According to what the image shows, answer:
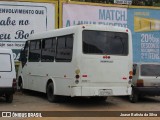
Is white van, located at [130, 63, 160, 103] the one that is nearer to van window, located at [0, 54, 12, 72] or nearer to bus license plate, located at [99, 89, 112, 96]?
bus license plate, located at [99, 89, 112, 96]

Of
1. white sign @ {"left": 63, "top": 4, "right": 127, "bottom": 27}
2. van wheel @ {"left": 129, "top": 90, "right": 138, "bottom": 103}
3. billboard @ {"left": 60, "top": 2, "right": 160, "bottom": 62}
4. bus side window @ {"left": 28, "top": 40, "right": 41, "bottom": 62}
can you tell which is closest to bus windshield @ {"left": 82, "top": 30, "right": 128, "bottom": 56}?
van wheel @ {"left": 129, "top": 90, "right": 138, "bottom": 103}

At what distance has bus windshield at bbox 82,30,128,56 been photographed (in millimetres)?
15922

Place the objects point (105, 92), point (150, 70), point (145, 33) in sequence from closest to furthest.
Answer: point (105, 92), point (150, 70), point (145, 33)

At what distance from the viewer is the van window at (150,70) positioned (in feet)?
59.2

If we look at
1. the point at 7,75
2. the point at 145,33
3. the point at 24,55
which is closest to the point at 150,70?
the point at 7,75

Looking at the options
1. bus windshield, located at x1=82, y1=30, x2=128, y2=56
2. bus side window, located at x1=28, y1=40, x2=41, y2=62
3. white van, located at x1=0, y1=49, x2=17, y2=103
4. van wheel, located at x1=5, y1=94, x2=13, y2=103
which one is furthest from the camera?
bus side window, located at x1=28, y1=40, x2=41, y2=62

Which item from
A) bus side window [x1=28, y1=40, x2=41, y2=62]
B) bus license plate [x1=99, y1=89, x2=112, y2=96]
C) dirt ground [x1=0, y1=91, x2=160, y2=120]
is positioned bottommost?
dirt ground [x1=0, y1=91, x2=160, y2=120]

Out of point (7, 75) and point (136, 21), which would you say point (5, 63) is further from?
point (136, 21)

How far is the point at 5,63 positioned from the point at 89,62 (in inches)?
135

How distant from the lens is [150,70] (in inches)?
715

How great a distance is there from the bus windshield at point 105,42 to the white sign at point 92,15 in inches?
306

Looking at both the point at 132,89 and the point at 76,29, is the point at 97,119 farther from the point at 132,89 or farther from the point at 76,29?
the point at 132,89

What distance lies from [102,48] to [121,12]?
9.38 m

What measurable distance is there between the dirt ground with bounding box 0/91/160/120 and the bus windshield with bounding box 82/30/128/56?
2.11m
